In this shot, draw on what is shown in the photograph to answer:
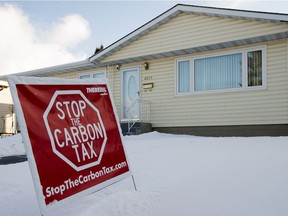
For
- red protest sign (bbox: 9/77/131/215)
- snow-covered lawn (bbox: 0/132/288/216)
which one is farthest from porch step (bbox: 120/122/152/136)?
red protest sign (bbox: 9/77/131/215)

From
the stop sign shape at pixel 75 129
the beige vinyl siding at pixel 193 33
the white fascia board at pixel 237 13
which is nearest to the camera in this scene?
the stop sign shape at pixel 75 129

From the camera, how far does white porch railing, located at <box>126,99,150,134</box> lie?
35.9ft

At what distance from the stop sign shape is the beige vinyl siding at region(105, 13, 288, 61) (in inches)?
275

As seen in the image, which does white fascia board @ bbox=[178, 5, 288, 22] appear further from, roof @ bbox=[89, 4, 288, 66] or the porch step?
the porch step

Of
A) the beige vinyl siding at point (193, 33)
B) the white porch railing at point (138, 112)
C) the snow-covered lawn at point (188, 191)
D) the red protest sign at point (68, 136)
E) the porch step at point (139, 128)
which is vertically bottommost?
the porch step at point (139, 128)

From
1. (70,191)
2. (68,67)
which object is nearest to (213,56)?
(68,67)

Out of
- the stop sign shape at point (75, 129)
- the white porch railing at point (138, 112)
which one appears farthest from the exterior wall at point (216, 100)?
the stop sign shape at point (75, 129)

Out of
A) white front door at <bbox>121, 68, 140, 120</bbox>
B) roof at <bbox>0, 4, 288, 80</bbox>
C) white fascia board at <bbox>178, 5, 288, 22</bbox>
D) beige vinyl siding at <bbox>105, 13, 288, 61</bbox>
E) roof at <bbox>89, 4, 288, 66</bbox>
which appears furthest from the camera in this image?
white front door at <bbox>121, 68, 140, 120</bbox>

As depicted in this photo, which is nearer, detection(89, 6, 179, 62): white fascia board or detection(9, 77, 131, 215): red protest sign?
detection(9, 77, 131, 215): red protest sign

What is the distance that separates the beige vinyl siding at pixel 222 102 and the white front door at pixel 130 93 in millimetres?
439

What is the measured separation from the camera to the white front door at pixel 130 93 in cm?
1148

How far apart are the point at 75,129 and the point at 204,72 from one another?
7.91 m

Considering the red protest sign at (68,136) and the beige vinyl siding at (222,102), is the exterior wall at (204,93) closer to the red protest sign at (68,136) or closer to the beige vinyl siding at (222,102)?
the beige vinyl siding at (222,102)

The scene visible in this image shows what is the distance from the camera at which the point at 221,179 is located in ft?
11.1
